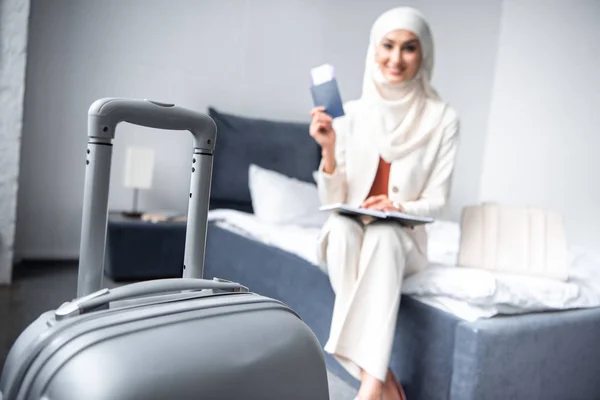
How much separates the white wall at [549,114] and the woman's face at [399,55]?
6.75ft

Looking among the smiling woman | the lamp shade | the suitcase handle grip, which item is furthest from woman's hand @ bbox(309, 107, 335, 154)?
the lamp shade

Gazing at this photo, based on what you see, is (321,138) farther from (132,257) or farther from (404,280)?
(132,257)

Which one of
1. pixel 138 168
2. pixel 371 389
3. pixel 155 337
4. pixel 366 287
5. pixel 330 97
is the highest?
pixel 330 97

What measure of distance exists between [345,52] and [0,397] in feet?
12.7

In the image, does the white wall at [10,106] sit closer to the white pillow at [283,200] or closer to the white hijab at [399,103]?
the white pillow at [283,200]

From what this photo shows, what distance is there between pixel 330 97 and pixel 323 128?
0.35 feet

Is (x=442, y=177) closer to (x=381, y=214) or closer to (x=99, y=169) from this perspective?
(x=381, y=214)

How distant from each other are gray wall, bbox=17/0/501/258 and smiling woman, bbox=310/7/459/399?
6.09 feet

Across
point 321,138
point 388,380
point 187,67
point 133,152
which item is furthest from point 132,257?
point 388,380

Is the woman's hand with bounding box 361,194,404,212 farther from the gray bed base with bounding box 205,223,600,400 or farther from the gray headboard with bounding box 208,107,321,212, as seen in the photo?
the gray headboard with bounding box 208,107,321,212

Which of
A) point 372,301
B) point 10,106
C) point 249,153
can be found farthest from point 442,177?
point 10,106

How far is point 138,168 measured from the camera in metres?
3.30

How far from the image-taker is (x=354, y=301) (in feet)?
5.55

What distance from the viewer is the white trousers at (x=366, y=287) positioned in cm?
163
